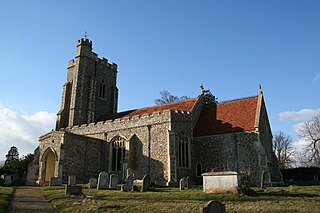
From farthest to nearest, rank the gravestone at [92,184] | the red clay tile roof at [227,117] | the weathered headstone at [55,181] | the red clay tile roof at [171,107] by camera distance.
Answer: the red clay tile roof at [171,107] < the red clay tile roof at [227,117] < the weathered headstone at [55,181] < the gravestone at [92,184]

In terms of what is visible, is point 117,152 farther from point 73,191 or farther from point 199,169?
point 73,191

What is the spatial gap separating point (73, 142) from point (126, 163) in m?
4.60

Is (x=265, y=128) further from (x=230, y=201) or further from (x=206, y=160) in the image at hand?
(x=230, y=201)

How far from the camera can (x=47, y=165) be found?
24.6 meters

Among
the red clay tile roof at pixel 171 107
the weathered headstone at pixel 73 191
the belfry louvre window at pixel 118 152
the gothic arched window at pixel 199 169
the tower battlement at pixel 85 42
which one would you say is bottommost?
the weathered headstone at pixel 73 191

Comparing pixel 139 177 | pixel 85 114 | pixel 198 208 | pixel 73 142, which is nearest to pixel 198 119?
pixel 139 177

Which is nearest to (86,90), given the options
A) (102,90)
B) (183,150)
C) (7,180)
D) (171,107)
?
(102,90)

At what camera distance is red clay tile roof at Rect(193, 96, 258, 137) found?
21392 millimetres

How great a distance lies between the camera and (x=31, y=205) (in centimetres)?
1085

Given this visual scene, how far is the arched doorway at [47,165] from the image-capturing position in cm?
2290

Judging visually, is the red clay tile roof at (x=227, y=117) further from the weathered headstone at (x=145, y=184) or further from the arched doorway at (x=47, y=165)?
the arched doorway at (x=47, y=165)

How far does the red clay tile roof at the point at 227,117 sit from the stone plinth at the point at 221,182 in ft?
26.7

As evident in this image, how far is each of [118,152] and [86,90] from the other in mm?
9681

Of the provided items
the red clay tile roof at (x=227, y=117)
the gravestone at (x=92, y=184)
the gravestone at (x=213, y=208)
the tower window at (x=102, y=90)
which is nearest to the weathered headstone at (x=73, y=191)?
the gravestone at (x=92, y=184)
